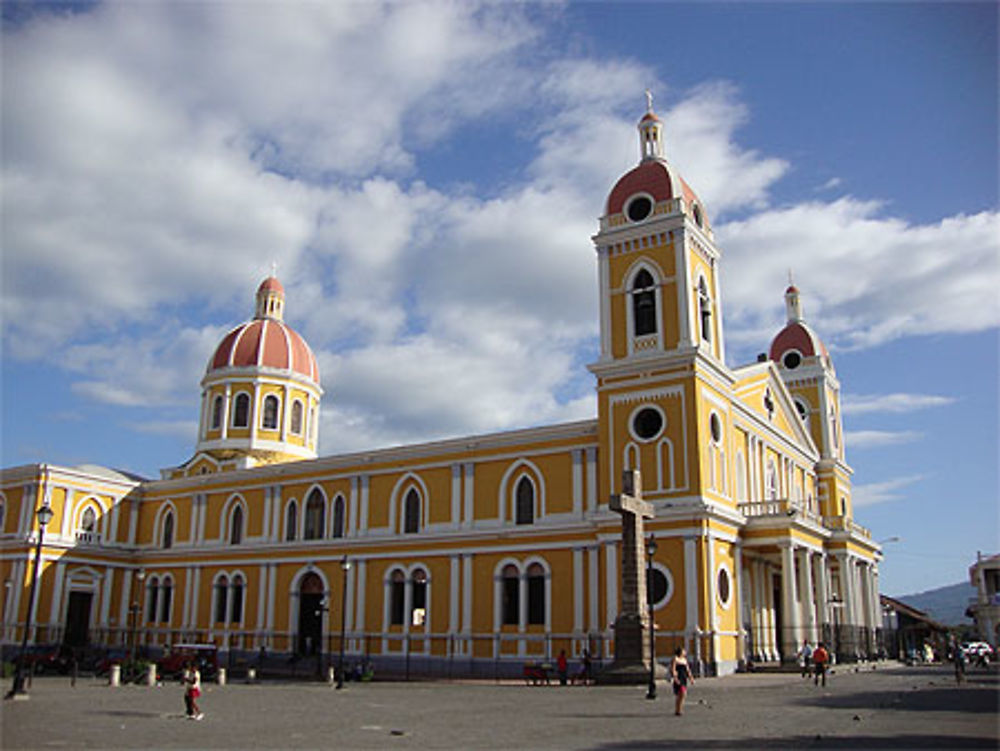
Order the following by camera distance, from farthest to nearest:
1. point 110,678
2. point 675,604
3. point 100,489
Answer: point 100,489 < point 675,604 < point 110,678

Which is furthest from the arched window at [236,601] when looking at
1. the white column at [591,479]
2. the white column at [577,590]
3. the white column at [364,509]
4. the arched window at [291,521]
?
the white column at [591,479]

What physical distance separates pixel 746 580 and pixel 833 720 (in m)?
20.0

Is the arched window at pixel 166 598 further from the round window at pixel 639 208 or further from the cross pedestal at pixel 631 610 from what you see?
the round window at pixel 639 208

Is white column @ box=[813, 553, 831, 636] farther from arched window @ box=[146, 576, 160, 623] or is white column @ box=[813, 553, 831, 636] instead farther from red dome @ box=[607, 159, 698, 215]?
arched window @ box=[146, 576, 160, 623]

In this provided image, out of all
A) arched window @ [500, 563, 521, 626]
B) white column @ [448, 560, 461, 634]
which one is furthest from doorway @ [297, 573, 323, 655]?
arched window @ [500, 563, 521, 626]

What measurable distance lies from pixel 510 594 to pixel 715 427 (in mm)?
10418

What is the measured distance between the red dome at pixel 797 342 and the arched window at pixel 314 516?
25755 millimetres

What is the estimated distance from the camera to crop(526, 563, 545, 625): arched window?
35.0 m

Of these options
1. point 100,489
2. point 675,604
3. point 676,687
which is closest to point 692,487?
point 675,604

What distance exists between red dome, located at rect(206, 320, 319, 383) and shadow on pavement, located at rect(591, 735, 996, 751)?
1655 inches

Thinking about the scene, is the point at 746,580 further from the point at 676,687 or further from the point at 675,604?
the point at 676,687

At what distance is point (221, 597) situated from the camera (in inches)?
1772

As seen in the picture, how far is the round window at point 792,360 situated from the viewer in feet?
161

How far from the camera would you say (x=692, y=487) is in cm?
3147
